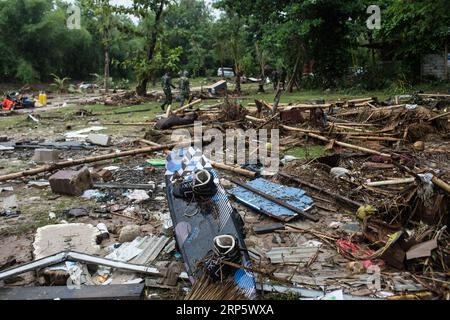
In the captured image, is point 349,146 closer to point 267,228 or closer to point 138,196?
point 267,228

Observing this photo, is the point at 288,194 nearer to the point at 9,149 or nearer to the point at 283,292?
the point at 283,292

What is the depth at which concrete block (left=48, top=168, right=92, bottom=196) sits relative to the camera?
5582 mm

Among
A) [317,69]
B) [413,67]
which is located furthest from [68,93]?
[413,67]

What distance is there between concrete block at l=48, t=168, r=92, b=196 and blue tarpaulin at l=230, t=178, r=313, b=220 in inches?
87.4

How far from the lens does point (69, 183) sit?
5562 mm

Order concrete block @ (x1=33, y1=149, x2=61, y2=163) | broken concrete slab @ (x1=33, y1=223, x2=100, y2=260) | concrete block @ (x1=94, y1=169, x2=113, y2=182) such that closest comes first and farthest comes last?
broken concrete slab @ (x1=33, y1=223, x2=100, y2=260) → concrete block @ (x1=94, y1=169, x2=113, y2=182) → concrete block @ (x1=33, y1=149, x2=61, y2=163)

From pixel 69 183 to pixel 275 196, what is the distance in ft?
9.48

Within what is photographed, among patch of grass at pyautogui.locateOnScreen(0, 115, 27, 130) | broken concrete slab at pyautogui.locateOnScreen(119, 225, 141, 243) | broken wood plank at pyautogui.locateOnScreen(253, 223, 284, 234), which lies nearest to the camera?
broken concrete slab at pyautogui.locateOnScreen(119, 225, 141, 243)

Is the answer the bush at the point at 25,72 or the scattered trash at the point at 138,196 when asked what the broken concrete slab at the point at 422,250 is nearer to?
the scattered trash at the point at 138,196

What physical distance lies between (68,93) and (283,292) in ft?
87.3

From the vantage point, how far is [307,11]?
62.2ft

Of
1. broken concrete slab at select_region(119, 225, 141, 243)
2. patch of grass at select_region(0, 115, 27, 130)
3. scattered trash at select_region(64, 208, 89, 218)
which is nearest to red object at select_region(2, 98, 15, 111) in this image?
patch of grass at select_region(0, 115, 27, 130)

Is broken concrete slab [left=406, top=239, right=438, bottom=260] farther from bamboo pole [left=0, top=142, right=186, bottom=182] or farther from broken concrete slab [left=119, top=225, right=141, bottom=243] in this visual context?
bamboo pole [left=0, top=142, right=186, bottom=182]
